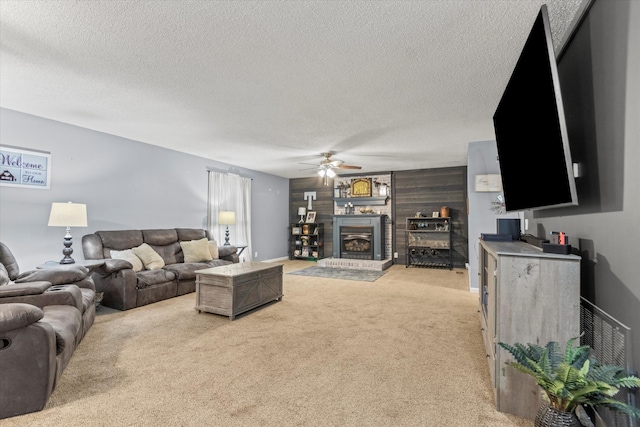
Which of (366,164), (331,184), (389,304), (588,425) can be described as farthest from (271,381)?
(331,184)

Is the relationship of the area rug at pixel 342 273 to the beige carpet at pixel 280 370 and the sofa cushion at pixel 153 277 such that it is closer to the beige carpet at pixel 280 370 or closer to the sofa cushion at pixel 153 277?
the beige carpet at pixel 280 370

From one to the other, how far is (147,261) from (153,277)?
0.44 metres

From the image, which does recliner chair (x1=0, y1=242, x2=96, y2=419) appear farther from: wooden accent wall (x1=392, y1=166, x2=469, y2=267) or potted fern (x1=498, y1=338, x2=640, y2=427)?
wooden accent wall (x1=392, y1=166, x2=469, y2=267)

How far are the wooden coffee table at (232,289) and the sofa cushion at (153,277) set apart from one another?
849 mm

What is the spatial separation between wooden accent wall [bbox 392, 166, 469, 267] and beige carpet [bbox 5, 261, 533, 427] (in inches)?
141

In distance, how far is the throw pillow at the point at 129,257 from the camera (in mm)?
4289

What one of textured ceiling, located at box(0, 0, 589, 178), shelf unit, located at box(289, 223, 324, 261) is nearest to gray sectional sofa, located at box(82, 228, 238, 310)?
textured ceiling, located at box(0, 0, 589, 178)

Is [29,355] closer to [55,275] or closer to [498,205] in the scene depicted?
[55,275]

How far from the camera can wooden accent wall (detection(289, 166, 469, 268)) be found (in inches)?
289

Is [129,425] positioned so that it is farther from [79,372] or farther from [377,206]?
[377,206]

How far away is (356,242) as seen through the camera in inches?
323

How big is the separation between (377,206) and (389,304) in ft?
14.2

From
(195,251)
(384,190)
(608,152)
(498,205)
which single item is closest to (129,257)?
(195,251)

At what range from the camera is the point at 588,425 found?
1385 mm
